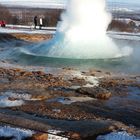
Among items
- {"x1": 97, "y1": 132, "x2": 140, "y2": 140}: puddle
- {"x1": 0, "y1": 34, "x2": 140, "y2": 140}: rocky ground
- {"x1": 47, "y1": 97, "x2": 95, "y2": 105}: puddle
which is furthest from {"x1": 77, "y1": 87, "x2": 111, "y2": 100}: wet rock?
{"x1": 97, "y1": 132, "x2": 140, "y2": 140}: puddle

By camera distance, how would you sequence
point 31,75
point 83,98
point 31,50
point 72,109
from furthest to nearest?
1. point 31,50
2. point 31,75
3. point 83,98
4. point 72,109

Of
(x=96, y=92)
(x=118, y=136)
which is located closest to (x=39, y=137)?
(x=118, y=136)

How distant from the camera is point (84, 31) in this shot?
19.8 meters

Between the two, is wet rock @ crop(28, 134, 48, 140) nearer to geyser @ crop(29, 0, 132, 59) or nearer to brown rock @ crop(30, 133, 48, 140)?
brown rock @ crop(30, 133, 48, 140)

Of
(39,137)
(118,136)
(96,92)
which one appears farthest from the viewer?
(96,92)

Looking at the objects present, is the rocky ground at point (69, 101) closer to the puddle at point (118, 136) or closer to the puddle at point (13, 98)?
the puddle at point (13, 98)

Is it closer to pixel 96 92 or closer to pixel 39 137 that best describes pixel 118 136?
pixel 39 137

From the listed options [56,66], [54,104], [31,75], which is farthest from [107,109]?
[56,66]

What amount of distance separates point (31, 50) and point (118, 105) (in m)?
9.28

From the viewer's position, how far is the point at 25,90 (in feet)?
38.0

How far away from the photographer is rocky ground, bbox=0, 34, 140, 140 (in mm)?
8492

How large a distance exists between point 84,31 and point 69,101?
9.43 meters

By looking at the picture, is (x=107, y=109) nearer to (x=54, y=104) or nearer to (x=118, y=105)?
(x=118, y=105)

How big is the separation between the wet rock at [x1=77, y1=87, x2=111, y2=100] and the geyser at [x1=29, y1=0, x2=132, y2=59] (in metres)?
7.31
